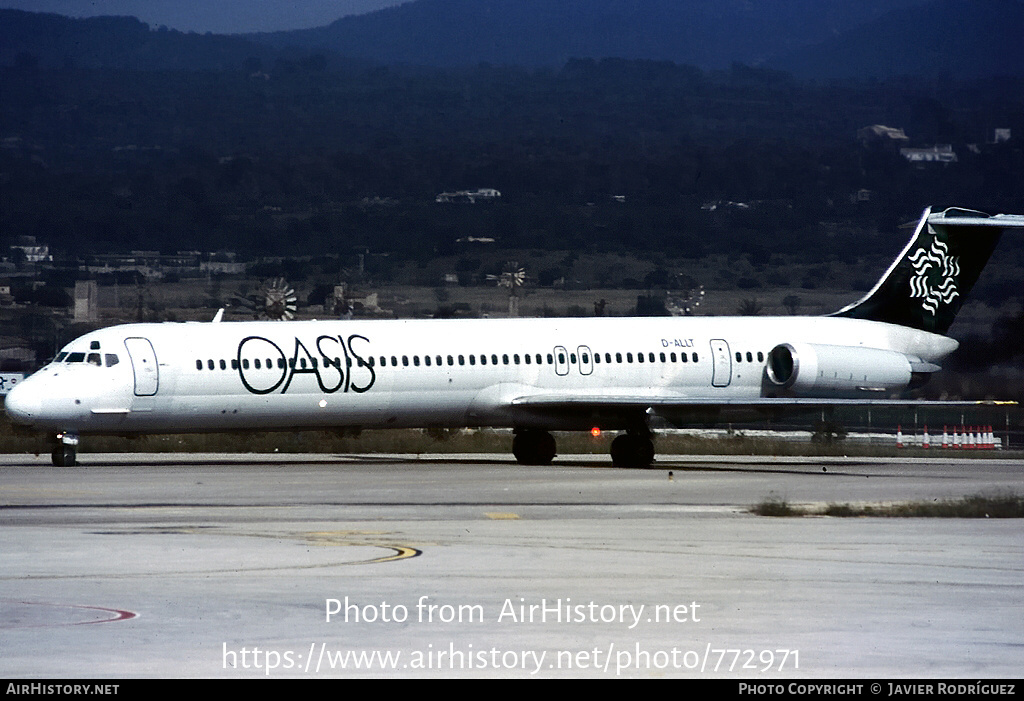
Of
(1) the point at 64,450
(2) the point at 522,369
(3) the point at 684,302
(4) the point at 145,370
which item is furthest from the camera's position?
(3) the point at 684,302

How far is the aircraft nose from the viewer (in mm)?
35156

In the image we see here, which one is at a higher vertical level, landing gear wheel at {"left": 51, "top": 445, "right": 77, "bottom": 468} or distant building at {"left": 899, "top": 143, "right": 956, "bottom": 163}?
distant building at {"left": 899, "top": 143, "right": 956, "bottom": 163}

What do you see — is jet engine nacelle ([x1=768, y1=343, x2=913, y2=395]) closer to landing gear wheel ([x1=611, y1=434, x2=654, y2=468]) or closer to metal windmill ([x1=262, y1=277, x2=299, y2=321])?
landing gear wheel ([x1=611, y1=434, x2=654, y2=468])

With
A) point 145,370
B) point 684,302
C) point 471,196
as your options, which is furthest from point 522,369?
point 471,196

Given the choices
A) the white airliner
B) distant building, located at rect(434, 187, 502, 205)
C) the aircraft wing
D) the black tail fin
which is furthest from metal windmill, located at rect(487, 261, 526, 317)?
the aircraft wing

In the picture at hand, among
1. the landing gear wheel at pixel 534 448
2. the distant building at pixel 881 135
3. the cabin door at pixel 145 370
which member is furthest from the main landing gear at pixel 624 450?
the distant building at pixel 881 135

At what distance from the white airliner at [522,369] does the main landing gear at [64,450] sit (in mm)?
29

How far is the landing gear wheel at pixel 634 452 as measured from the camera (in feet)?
126

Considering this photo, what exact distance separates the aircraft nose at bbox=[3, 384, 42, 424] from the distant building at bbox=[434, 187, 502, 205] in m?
117

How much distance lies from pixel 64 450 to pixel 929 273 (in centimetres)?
2185

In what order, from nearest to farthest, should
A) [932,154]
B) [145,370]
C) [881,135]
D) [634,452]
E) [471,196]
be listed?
[145,370] → [634,452] → [932,154] → [471,196] → [881,135]

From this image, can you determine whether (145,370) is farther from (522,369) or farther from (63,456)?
(522,369)

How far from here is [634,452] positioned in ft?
126
